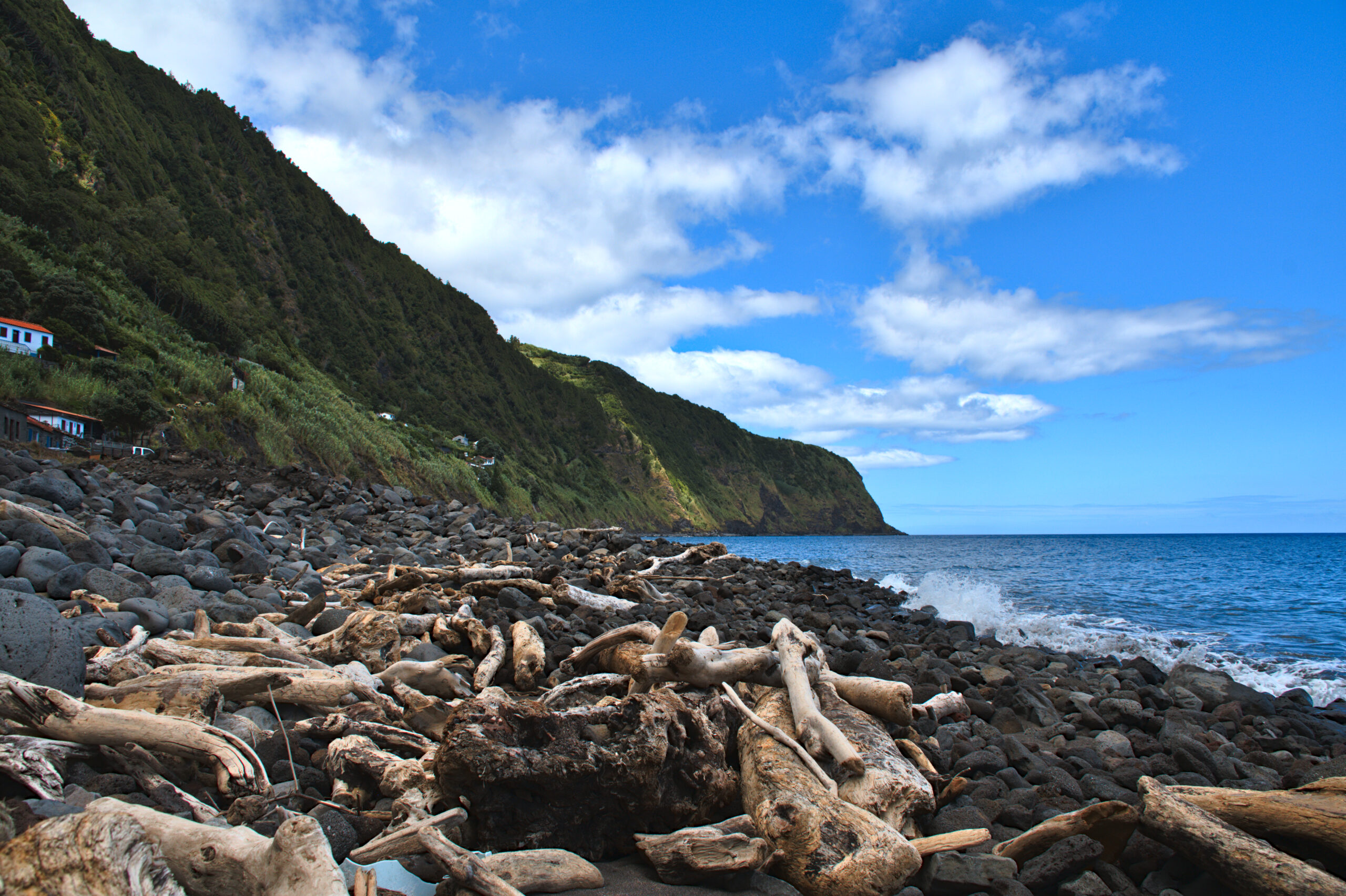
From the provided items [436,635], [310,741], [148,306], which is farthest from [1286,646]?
[148,306]

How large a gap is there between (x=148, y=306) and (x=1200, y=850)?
35.6 m

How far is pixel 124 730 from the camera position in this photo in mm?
2533

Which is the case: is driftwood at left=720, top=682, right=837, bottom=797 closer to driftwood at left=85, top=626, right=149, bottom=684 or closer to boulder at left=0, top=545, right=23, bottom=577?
driftwood at left=85, top=626, right=149, bottom=684

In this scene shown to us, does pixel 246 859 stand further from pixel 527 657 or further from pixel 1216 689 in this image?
pixel 1216 689

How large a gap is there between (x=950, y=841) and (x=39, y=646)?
400cm

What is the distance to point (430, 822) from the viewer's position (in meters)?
2.47

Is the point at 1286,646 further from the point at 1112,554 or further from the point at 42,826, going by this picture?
the point at 1112,554

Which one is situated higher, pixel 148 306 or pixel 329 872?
pixel 148 306

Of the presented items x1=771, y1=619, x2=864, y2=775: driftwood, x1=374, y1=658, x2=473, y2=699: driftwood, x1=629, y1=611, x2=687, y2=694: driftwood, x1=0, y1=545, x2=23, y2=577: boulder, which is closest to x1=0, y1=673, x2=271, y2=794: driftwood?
x1=374, y1=658, x2=473, y2=699: driftwood

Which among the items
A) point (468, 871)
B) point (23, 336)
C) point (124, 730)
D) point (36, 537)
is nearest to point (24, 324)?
point (23, 336)

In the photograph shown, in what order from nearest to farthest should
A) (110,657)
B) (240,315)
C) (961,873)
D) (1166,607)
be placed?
1. (961,873)
2. (110,657)
3. (1166,607)
4. (240,315)

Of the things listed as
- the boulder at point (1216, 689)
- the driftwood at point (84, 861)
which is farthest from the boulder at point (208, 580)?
the boulder at point (1216, 689)

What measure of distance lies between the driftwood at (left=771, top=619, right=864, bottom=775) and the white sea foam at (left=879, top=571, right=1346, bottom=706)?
7.78 metres

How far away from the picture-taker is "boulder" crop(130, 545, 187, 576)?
17.7 feet
